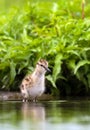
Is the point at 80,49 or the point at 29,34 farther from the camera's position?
the point at 29,34

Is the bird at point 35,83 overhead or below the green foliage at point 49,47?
below

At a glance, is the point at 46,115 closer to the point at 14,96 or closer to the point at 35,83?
the point at 35,83

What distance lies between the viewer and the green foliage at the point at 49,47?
15.3m

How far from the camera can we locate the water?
34.3 feet

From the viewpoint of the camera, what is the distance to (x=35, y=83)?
14352 mm

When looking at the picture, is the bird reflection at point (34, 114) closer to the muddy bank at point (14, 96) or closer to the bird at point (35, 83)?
the bird at point (35, 83)

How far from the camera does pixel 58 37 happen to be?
53.5 feet

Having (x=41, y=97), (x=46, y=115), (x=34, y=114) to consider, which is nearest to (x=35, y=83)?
(x=41, y=97)

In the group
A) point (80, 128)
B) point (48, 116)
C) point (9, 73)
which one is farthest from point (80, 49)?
point (80, 128)

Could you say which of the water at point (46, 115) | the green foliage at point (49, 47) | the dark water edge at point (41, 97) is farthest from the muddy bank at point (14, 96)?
the water at point (46, 115)

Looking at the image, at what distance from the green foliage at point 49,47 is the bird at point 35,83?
0.35 m

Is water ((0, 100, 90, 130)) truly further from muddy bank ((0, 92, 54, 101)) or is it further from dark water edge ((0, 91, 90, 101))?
muddy bank ((0, 92, 54, 101))

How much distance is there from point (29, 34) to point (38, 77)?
3.04 m

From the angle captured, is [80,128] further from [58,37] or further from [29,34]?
[29,34]
